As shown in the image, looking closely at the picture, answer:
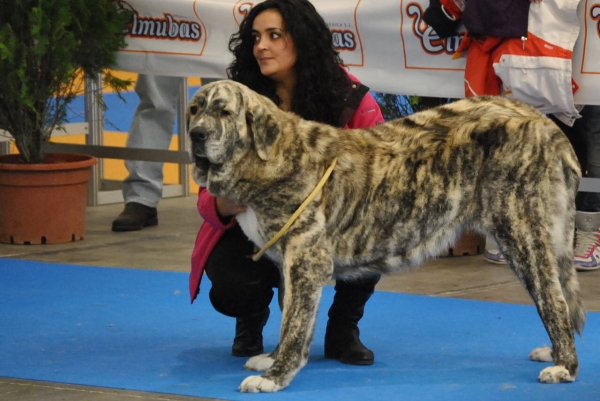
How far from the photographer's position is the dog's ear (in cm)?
357

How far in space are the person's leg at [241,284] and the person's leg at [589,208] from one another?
227cm

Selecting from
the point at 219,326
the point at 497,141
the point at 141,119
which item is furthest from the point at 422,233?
the point at 141,119

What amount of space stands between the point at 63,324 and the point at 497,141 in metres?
2.07

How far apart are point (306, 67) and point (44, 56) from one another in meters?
2.62

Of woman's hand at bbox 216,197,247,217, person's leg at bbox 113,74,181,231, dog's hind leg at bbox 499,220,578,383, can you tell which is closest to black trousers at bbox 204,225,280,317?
woman's hand at bbox 216,197,247,217

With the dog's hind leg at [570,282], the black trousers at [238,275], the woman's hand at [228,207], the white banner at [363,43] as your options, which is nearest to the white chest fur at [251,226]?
the woman's hand at [228,207]

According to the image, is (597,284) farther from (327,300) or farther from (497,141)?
(497,141)

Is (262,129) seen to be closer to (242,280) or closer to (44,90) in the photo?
(242,280)

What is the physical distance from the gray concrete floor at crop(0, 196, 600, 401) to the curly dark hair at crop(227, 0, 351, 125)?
148 cm

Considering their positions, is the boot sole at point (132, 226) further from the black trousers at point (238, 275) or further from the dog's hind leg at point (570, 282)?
the dog's hind leg at point (570, 282)

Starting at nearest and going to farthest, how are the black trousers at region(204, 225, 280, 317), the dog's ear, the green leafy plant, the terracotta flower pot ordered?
the dog's ear < the black trousers at region(204, 225, 280, 317) < the green leafy plant < the terracotta flower pot

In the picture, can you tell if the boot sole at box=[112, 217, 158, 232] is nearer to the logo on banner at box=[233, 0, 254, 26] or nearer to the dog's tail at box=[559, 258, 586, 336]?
the logo on banner at box=[233, 0, 254, 26]

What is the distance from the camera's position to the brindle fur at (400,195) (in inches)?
142

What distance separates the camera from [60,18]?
6152 mm
